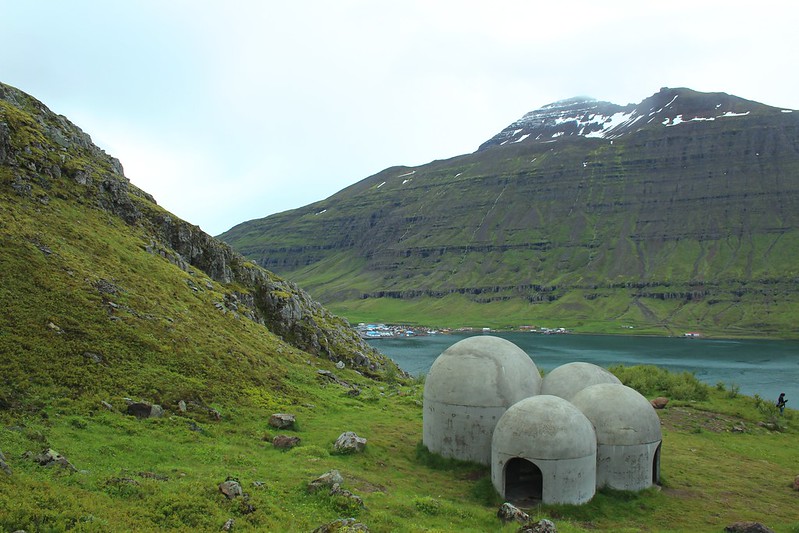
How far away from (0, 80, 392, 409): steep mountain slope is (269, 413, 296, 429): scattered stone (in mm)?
3135

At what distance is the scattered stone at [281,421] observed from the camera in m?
27.4

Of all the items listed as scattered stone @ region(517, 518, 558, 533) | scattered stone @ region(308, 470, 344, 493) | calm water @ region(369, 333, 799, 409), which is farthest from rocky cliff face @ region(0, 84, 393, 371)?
calm water @ region(369, 333, 799, 409)

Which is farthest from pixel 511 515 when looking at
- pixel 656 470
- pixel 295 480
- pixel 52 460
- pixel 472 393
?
pixel 52 460

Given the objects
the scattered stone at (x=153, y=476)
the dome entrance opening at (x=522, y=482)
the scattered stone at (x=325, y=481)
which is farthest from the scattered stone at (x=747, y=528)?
the scattered stone at (x=153, y=476)

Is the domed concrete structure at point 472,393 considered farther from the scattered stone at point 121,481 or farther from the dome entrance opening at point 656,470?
the scattered stone at point 121,481

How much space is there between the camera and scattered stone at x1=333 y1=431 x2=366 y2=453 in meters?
25.5

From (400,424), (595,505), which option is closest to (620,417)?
(595,505)

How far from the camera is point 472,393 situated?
26.6 metres

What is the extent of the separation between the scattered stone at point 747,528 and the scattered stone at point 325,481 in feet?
46.4

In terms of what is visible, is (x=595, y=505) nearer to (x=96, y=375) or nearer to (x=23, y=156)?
(x=96, y=375)

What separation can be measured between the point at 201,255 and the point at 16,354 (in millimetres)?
28318

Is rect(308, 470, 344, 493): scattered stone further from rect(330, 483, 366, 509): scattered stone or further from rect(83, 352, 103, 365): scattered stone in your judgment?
rect(83, 352, 103, 365): scattered stone

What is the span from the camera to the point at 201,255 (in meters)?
51.2

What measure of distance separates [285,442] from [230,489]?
7860mm
